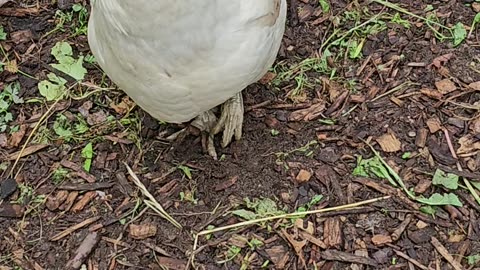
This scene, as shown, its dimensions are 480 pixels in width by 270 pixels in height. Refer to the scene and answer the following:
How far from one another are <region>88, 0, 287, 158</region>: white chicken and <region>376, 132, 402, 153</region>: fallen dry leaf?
521 mm

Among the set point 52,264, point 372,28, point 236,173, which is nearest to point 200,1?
point 236,173

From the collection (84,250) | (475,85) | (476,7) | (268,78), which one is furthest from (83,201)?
(476,7)

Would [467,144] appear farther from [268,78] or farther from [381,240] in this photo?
[268,78]

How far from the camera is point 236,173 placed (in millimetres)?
2432

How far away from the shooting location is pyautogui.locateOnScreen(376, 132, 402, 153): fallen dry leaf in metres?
2.45

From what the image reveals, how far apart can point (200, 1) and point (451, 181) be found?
3.29 feet

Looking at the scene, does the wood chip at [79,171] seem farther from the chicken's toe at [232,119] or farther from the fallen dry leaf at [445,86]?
the fallen dry leaf at [445,86]

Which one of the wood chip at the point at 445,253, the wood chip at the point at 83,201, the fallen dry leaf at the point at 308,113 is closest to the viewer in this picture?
the wood chip at the point at 445,253

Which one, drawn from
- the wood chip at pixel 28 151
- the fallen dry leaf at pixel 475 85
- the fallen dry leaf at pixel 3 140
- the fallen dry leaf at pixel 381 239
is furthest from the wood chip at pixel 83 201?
the fallen dry leaf at pixel 475 85

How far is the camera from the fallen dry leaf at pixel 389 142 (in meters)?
2.45

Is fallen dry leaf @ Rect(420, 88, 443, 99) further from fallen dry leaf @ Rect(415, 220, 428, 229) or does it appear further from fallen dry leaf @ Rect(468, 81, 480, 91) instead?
fallen dry leaf @ Rect(415, 220, 428, 229)

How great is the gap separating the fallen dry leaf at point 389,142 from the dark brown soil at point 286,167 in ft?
0.04

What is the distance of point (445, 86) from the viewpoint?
2582 mm

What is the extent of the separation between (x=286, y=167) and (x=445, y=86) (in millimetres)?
600
